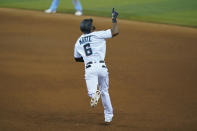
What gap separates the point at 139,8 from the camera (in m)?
19.8

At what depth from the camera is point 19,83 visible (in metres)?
10.4

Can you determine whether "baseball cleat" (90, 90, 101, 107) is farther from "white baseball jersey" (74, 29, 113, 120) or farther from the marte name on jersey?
the marte name on jersey

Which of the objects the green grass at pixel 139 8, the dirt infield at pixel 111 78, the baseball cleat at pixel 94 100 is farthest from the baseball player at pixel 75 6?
the baseball cleat at pixel 94 100

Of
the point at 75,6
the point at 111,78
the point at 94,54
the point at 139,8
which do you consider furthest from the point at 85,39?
the point at 139,8

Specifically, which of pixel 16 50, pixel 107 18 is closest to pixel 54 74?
pixel 16 50

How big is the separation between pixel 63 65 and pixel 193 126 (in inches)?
188

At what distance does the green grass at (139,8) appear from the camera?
17.8 metres

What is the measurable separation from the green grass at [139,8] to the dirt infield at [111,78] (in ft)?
Result: 4.79

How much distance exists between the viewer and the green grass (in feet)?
58.3

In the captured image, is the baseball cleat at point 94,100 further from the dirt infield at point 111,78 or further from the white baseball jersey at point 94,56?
the dirt infield at point 111,78

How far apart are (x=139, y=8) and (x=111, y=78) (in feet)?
31.5

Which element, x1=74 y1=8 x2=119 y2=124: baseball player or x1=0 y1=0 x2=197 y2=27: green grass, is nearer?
x1=74 y1=8 x2=119 y2=124: baseball player

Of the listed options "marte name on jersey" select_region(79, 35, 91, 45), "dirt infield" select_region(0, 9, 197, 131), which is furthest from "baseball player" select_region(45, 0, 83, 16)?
"marte name on jersey" select_region(79, 35, 91, 45)

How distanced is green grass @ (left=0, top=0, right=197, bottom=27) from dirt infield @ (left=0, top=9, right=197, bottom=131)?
57.4 inches
